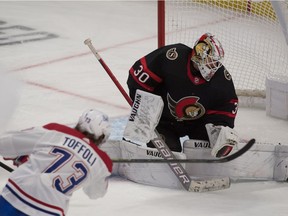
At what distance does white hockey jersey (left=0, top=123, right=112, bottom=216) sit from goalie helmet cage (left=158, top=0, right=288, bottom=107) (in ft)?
6.23

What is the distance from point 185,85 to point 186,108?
10 cm

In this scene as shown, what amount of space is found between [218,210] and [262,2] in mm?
1901

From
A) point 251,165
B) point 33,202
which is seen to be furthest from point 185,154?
point 33,202

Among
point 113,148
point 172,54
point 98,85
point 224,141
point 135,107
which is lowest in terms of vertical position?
point 98,85

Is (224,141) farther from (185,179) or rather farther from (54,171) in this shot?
(54,171)

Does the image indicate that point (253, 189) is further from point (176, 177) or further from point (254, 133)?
point (254, 133)

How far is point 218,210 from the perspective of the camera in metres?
3.32

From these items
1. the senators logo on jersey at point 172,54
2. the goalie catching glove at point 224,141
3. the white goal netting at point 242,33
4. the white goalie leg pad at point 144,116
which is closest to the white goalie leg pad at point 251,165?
the goalie catching glove at point 224,141

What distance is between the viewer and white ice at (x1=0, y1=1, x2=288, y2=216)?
11.0 ft

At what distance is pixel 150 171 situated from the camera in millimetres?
3559

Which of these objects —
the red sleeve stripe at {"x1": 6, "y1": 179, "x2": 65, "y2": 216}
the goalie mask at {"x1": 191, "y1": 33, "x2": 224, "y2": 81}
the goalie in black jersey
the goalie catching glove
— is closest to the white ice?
the goalie catching glove

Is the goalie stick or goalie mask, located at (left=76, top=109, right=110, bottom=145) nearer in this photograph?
goalie mask, located at (left=76, top=109, right=110, bottom=145)

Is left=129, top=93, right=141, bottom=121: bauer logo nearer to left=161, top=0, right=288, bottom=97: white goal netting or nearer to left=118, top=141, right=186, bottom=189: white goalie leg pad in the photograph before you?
left=118, top=141, right=186, bottom=189: white goalie leg pad

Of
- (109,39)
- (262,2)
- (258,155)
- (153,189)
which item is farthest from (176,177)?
(109,39)
